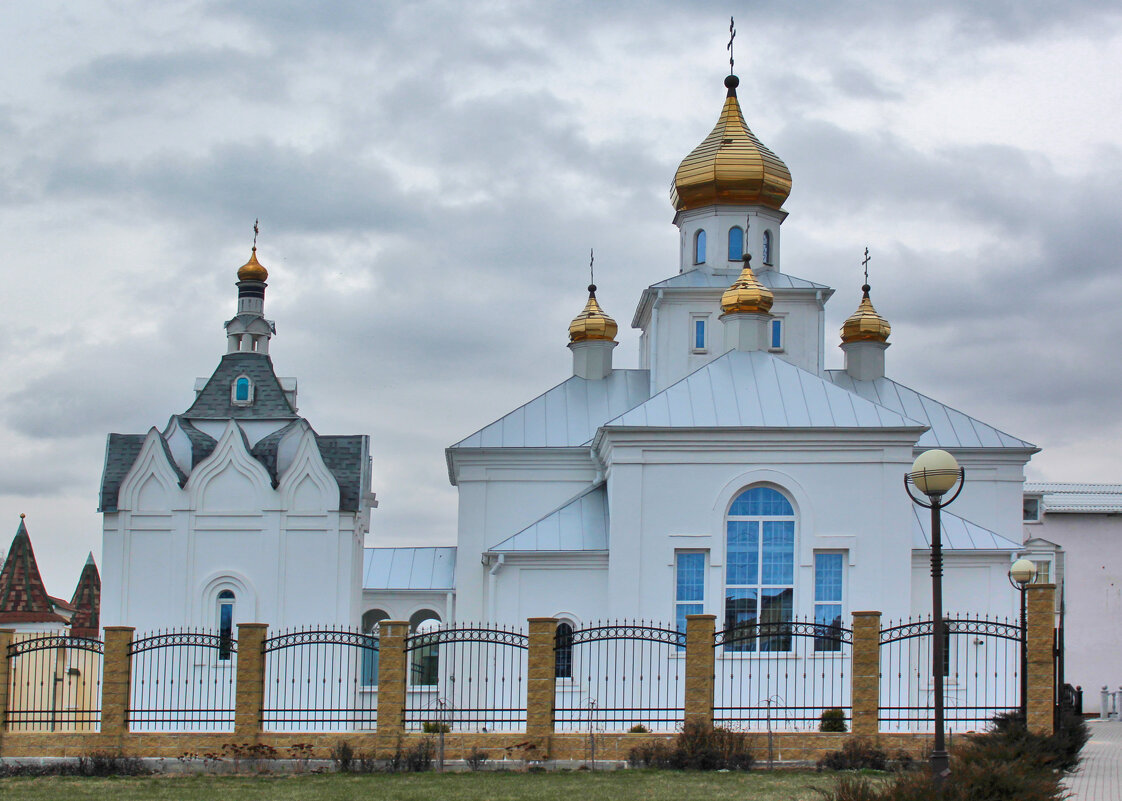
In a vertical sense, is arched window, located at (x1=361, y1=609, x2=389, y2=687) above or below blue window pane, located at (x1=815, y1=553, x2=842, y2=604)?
below

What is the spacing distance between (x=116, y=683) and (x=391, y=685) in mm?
3030

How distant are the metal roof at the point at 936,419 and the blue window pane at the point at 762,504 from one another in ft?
19.0

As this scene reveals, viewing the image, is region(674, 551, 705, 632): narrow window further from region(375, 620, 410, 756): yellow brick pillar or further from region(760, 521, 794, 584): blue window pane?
region(375, 620, 410, 756): yellow brick pillar

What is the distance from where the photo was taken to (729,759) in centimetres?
1538

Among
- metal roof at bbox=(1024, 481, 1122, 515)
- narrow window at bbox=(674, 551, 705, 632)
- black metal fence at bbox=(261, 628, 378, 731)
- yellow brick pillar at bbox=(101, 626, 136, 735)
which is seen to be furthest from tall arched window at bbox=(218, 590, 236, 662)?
metal roof at bbox=(1024, 481, 1122, 515)

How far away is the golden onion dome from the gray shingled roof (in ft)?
29.5

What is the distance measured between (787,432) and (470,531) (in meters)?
6.76

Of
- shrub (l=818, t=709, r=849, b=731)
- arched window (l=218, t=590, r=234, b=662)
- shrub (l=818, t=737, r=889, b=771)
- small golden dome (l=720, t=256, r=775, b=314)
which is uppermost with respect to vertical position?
small golden dome (l=720, t=256, r=775, b=314)

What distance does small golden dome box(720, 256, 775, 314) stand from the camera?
2568cm

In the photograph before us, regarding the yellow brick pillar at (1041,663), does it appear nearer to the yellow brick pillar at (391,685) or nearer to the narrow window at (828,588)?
the narrow window at (828,588)

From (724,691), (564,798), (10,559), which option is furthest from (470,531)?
(564,798)

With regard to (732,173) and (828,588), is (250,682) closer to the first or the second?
(828,588)

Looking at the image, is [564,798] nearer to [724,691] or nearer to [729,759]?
[729,759]

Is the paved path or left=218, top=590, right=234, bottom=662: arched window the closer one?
the paved path
